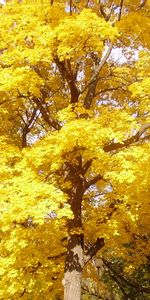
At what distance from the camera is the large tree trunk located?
347 inches

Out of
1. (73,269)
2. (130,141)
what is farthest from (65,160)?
(73,269)

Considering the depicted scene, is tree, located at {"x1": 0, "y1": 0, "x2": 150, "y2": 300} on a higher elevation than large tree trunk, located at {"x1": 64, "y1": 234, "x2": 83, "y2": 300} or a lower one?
higher

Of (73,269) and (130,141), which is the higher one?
(130,141)

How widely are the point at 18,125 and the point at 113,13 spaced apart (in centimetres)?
502

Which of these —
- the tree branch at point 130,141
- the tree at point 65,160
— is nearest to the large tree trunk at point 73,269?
the tree at point 65,160

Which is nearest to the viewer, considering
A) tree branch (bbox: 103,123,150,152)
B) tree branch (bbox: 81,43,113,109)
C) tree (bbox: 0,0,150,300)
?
tree (bbox: 0,0,150,300)

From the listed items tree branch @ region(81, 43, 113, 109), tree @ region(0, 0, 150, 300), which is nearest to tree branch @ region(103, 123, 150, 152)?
tree @ region(0, 0, 150, 300)

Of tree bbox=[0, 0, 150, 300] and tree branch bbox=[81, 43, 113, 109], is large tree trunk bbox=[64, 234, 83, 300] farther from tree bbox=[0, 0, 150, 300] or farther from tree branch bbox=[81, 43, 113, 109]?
tree branch bbox=[81, 43, 113, 109]

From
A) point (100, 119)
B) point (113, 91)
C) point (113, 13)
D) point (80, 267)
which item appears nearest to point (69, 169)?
point (100, 119)

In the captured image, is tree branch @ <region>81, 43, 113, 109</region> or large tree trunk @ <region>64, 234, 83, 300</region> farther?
tree branch @ <region>81, 43, 113, 109</region>

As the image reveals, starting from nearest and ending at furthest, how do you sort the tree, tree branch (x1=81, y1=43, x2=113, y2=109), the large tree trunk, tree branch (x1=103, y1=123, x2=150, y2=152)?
1. the tree
2. the large tree trunk
3. tree branch (x1=103, y1=123, x2=150, y2=152)
4. tree branch (x1=81, y1=43, x2=113, y2=109)

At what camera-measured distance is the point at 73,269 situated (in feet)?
29.3

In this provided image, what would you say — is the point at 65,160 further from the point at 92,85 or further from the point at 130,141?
A: the point at 92,85

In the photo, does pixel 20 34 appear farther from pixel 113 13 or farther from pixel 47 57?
pixel 113 13
